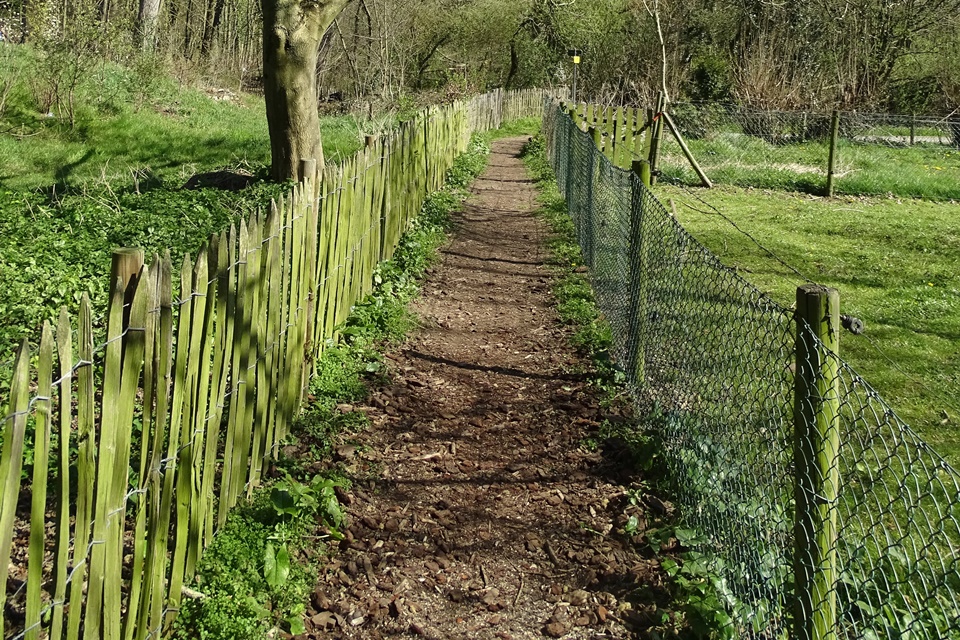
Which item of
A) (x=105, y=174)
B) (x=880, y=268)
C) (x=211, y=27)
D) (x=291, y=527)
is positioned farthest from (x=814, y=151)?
(x=211, y=27)

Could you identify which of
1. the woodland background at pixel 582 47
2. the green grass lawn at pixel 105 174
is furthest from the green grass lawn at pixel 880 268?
the green grass lawn at pixel 105 174

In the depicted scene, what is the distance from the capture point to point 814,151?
1878cm

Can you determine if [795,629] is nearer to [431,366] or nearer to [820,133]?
[431,366]

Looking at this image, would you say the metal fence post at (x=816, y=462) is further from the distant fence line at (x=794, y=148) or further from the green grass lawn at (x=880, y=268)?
the distant fence line at (x=794, y=148)

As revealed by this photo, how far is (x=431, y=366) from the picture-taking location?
20.5ft

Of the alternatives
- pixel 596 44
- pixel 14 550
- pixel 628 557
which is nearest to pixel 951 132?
pixel 596 44

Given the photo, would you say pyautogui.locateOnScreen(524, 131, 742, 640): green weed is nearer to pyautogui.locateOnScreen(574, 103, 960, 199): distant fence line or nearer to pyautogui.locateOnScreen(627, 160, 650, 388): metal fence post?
pyautogui.locateOnScreen(627, 160, 650, 388): metal fence post

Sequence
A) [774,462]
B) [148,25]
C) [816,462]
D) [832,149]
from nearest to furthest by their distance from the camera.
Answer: [816,462], [774,462], [832,149], [148,25]

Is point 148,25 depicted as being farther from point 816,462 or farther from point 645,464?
point 816,462

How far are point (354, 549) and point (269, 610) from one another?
64 cm

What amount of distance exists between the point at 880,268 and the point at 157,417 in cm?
894

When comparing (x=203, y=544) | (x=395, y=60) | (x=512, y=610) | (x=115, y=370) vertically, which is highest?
(x=395, y=60)

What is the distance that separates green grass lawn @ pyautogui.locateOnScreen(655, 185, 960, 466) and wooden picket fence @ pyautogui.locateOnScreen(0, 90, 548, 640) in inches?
101

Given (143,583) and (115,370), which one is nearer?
(115,370)
